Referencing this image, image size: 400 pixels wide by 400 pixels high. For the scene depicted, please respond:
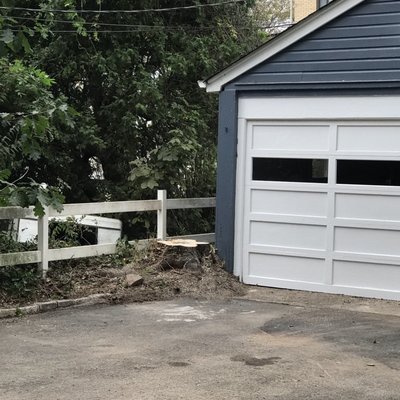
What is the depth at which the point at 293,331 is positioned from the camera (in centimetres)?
729

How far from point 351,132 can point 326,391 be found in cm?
485

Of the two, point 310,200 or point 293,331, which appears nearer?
point 293,331

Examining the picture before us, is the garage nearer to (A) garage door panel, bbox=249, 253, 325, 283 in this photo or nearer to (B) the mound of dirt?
(A) garage door panel, bbox=249, 253, 325, 283

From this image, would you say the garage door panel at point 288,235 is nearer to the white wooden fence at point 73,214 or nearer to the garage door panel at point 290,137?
the garage door panel at point 290,137

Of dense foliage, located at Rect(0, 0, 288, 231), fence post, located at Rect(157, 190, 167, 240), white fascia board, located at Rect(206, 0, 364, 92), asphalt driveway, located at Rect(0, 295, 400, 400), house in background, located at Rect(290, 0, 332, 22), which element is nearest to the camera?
asphalt driveway, located at Rect(0, 295, 400, 400)

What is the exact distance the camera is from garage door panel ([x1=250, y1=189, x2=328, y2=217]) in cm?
945

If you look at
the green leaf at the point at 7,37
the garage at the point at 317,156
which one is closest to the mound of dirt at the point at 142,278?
the garage at the point at 317,156

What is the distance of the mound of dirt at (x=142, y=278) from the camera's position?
8805 millimetres

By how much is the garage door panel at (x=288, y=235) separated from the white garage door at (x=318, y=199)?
1 cm

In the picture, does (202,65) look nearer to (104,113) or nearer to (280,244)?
(104,113)

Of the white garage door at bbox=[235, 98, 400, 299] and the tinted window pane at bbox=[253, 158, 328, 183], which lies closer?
the white garage door at bbox=[235, 98, 400, 299]

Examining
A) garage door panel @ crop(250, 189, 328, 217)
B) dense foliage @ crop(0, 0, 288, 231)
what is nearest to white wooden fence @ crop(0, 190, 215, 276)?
dense foliage @ crop(0, 0, 288, 231)

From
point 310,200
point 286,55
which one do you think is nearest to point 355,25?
point 286,55

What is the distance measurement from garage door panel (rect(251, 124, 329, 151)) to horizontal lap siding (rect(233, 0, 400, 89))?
0.65 m
